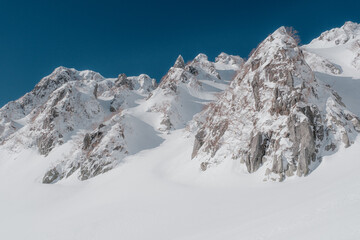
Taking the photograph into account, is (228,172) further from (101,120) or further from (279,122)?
(101,120)

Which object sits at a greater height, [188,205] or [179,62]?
[179,62]

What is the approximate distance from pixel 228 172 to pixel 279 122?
5150mm

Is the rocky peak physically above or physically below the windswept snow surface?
above

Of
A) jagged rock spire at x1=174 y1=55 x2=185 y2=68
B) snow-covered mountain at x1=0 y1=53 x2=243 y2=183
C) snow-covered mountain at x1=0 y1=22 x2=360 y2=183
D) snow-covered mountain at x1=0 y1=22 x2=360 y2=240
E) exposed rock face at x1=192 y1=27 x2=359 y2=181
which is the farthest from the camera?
jagged rock spire at x1=174 y1=55 x2=185 y2=68

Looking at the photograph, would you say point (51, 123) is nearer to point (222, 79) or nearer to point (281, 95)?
point (281, 95)

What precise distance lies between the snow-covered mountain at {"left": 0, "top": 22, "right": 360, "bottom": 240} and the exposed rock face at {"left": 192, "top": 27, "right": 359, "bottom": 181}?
0.28 feet

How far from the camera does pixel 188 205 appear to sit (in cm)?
1237

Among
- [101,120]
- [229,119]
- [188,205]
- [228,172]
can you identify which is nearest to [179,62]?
[101,120]

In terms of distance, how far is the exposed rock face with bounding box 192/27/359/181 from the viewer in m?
13.3

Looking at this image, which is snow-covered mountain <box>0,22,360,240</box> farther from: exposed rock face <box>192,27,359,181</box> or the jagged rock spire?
the jagged rock spire

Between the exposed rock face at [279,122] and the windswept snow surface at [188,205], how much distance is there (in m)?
1.09

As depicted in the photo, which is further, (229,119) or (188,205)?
(229,119)

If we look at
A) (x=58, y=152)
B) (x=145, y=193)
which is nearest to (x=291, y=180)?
(x=145, y=193)

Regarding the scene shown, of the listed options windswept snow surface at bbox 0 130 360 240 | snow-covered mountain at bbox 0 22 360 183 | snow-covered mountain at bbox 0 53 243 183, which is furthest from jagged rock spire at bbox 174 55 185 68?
windswept snow surface at bbox 0 130 360 240
